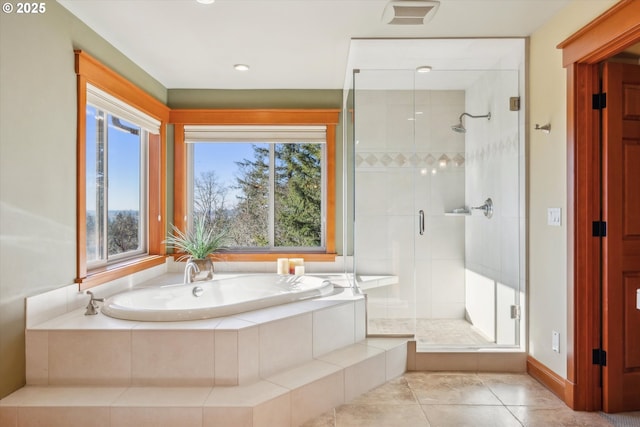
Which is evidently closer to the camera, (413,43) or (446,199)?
(413,43)

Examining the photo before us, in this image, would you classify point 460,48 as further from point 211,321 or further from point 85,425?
point 85,425

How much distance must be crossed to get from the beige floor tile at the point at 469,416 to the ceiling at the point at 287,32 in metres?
2.36

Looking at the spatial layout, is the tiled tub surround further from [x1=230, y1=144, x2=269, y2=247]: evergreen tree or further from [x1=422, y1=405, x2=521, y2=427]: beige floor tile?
[x1=230, y1=144, x2=269, y2=247]: evergreen tree

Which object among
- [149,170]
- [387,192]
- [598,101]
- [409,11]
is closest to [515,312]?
[387,192]

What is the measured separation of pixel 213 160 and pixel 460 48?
2519 mm

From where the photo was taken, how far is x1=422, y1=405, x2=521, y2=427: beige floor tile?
216 centimetres

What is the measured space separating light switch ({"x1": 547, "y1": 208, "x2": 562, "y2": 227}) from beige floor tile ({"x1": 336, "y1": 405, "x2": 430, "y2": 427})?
4.57 feet

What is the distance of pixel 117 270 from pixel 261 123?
1.88 m

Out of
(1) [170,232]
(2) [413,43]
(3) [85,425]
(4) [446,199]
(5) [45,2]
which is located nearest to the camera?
(3) [85,425]

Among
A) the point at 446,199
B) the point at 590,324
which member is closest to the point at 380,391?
the point at 590,324

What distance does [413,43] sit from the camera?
292 cm

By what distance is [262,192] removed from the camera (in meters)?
4.10

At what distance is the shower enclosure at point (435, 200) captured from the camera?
297cm

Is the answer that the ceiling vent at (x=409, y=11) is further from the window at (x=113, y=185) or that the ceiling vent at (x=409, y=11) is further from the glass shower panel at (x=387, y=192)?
the window at (x=113, y=185)
